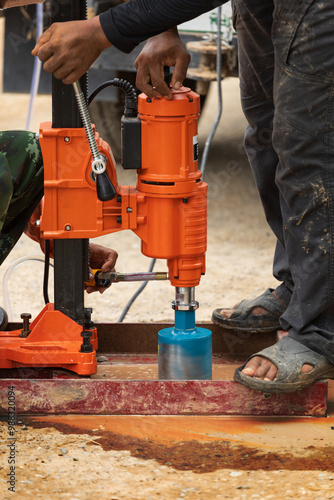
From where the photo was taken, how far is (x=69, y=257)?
254 centimetres

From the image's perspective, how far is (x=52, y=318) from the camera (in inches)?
101

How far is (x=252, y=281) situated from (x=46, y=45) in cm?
232

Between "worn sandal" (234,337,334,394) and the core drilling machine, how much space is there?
0.69 feet

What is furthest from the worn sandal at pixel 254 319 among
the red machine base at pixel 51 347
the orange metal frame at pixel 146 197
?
the red machine base at pixel 51 347

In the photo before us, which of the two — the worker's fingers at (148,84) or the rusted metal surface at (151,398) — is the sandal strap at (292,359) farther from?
the worker's fingers at (148,84)

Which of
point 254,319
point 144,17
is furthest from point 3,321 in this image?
point 144,17

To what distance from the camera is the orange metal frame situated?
2.38 metres

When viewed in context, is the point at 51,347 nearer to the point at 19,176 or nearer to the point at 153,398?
the point at 153,398

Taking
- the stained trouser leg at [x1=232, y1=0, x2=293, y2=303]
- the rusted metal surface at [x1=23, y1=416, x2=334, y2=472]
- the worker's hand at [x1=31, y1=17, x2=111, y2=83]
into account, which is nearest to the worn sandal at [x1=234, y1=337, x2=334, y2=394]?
the rusted metal surface at [x1=23, y1=416, x2=334, y2=472]

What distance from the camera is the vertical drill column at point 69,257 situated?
241 centimetres

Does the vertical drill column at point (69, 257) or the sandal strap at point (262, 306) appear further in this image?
the sandal strap at point (262, 306)

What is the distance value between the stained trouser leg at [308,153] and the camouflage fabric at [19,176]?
2.68ft

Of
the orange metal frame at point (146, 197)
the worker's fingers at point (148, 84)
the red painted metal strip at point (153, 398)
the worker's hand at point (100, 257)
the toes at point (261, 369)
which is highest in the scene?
the worker's fingers at point (148, 84)

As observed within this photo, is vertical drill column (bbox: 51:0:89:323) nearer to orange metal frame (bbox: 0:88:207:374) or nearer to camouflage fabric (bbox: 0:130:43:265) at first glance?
orange metal frame (bbox: 0:88:207:374)
